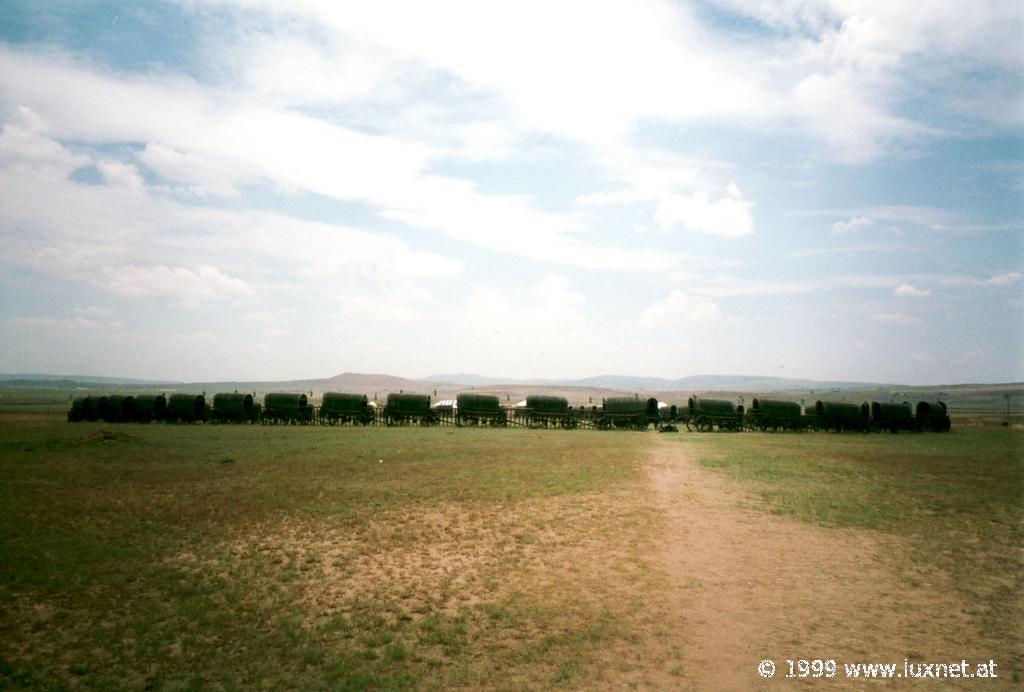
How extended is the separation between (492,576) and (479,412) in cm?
4009

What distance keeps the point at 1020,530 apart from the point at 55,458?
114ft

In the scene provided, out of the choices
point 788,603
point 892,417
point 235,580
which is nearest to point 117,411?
point 235,580

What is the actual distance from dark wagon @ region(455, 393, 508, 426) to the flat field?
2874cm

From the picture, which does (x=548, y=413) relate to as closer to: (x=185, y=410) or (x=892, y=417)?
(x=892, y=417)

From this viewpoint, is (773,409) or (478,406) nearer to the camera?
(773,409)

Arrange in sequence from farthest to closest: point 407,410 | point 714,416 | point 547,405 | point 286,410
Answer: point 547,405 < point 407,410 < point 286,410 < point 714,416

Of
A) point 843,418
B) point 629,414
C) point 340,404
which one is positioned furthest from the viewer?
point 340,404

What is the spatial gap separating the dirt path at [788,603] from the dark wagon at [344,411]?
39217 mm

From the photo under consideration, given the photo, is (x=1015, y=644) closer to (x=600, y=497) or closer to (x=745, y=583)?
(x=745, y=583)

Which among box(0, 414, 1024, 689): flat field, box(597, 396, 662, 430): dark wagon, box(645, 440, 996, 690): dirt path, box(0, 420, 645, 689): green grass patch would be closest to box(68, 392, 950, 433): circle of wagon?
box(597, 396, 662, 430): dark wagon

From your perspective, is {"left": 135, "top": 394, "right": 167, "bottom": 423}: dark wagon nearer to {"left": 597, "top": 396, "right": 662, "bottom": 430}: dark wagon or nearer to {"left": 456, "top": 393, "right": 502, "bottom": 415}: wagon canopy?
{"left": 456, "top": 393, "right": 502, "bottom": 415}: wagon canopy

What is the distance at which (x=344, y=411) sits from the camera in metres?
49.9

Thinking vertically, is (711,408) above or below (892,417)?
above

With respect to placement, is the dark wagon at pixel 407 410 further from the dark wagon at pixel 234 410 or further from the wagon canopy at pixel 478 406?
the dark wagon at pixel 234 410
